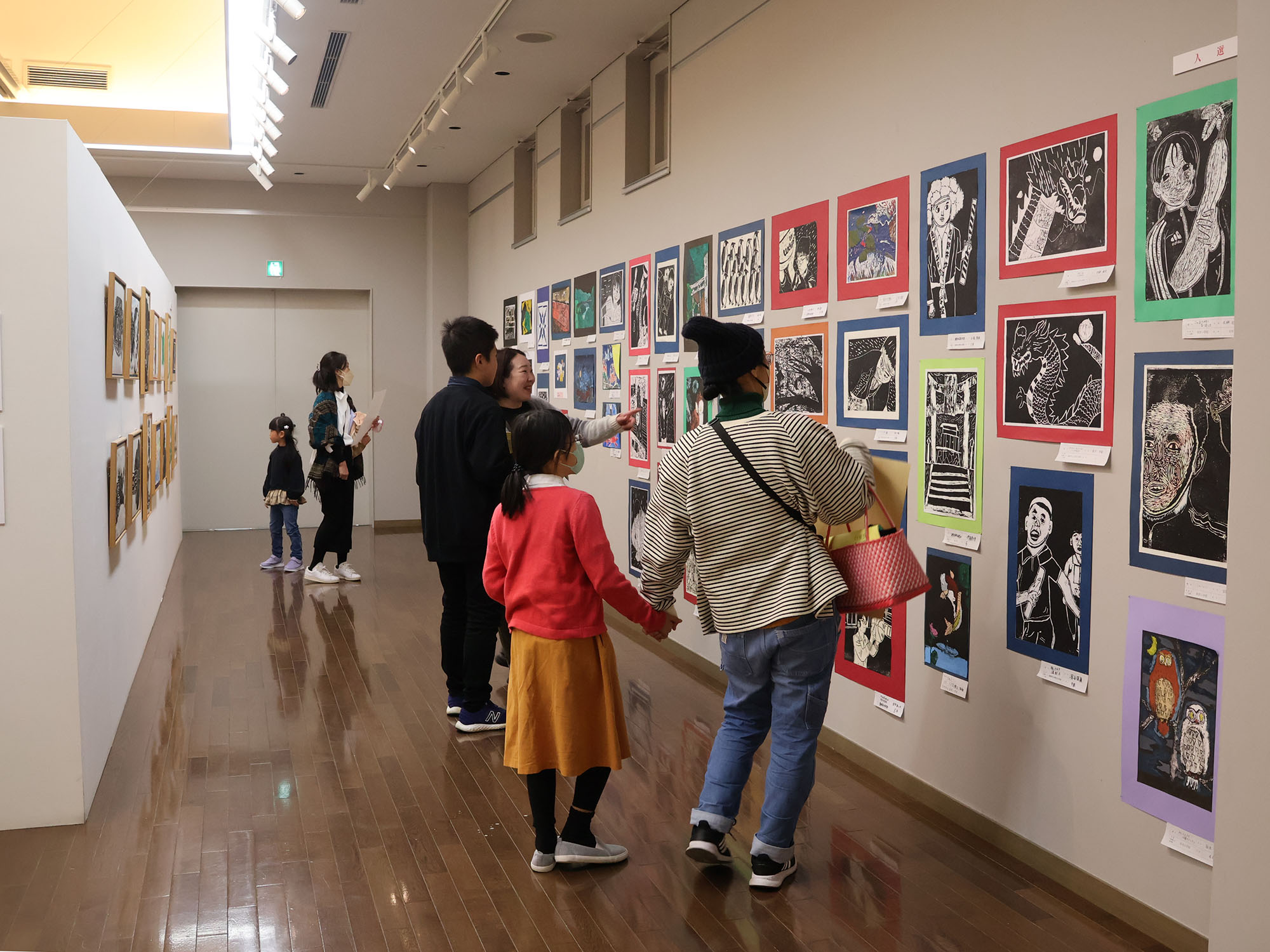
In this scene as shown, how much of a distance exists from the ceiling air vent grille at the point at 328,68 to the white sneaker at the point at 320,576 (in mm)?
3745

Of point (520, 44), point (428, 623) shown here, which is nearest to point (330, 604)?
point (428, 623)

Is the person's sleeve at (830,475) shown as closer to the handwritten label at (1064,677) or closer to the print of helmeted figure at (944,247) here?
the handwritten label at (1064,677)

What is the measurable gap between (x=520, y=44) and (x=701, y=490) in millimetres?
5016

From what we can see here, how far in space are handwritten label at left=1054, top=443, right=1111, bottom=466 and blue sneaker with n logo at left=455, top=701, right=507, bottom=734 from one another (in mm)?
2734

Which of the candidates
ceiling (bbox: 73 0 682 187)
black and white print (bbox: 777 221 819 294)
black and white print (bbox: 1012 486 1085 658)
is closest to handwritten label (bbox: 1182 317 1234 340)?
black and white print (bbox: 1012 486 1085 658)

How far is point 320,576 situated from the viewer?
8898mm

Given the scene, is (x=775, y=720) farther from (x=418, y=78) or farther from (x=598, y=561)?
(x=418, y=78)

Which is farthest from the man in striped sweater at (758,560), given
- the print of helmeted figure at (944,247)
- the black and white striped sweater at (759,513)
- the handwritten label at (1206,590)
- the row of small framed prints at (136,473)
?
the row of small framed prints at (136,473)

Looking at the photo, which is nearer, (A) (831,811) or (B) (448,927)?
(B) (448,927)

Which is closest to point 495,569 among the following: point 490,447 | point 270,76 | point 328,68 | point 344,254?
point 490,447

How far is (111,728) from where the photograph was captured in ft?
15.1

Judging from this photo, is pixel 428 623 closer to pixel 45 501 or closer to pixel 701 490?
pixel 45 501

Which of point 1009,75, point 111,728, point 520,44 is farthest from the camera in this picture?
point 520,44

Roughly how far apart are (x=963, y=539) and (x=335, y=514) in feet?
20.0
